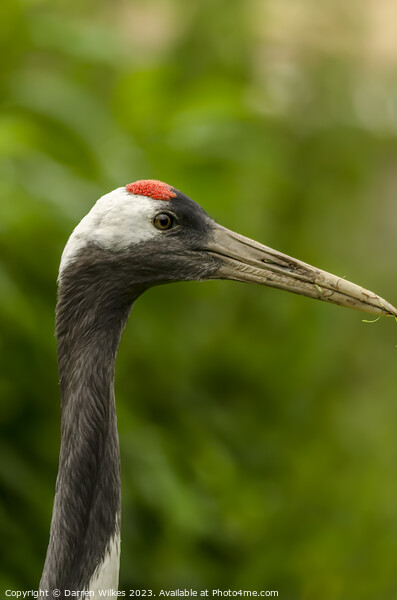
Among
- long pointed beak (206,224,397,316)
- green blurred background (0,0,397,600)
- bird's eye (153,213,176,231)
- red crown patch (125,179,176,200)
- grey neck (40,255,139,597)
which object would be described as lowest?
grey neck (40,255,139,597)

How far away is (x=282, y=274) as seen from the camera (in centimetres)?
243

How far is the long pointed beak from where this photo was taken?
7.82 ft

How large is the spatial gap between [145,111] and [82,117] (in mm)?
589

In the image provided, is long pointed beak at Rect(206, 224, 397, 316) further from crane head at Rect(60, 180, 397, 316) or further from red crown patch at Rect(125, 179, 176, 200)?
red crown patch at Rect(125, 179, 176, 200)

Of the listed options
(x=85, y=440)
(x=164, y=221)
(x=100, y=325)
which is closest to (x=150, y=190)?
(x=164, y=221)

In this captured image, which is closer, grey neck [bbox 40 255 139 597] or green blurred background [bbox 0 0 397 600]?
grey neck [bbox 40 255 139 597]

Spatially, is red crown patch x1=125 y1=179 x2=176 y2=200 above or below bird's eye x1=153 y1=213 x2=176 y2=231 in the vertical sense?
above

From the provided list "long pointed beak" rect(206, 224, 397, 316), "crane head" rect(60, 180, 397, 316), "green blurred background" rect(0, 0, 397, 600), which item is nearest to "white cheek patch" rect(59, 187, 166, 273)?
"crane head" rect(60, 180, 397, 316)

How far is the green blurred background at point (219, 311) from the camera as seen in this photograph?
399 centimetres

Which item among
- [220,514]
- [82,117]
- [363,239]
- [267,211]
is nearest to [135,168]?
[82,117]

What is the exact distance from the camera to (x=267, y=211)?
5980 millimetres

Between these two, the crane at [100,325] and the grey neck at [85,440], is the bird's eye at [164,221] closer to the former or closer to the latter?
the crane at [100,325]

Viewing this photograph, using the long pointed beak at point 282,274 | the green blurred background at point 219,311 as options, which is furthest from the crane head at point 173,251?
the green blurred background at point 219,311

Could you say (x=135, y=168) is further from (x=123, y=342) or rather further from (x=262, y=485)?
(x=262, y=485)
